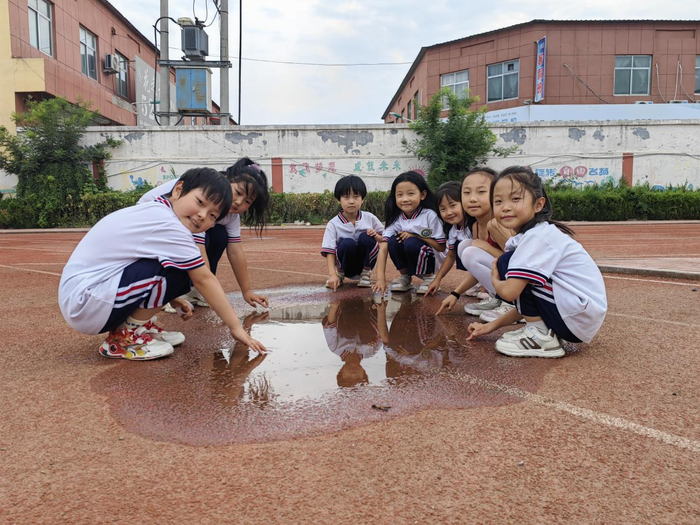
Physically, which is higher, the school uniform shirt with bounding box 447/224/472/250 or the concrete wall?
the concrete wall

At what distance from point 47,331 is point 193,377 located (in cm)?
145

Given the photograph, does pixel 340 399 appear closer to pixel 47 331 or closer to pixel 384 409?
pixel 384 409

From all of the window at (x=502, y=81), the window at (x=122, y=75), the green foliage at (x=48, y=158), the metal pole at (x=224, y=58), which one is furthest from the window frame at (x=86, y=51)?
the window at (x=502, y=81)

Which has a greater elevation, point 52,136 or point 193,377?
point 52,136

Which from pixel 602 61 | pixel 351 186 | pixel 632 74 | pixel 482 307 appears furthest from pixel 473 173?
pixel 632 74

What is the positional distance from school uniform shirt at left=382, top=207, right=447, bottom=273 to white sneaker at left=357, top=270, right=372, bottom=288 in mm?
543

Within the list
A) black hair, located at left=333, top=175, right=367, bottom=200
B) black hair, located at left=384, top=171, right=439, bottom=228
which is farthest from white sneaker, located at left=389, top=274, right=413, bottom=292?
black hair, located at left=333, top=175, right=367, bottom=200

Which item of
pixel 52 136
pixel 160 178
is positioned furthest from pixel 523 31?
pixel 52 136

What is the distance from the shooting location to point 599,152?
17594 millimetres

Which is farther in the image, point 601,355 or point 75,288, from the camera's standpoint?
point 601,355

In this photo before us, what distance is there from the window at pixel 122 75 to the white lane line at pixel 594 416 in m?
26.1

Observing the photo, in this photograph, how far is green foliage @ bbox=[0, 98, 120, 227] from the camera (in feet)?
52.9

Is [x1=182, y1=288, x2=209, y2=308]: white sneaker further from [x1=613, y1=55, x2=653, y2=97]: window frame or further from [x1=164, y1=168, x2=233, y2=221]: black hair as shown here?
[x1=613, y1=55, x2=653, y2=97]: window frame

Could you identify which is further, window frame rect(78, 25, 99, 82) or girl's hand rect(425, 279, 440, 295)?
window frame rect(78, 25, 99, 82)
